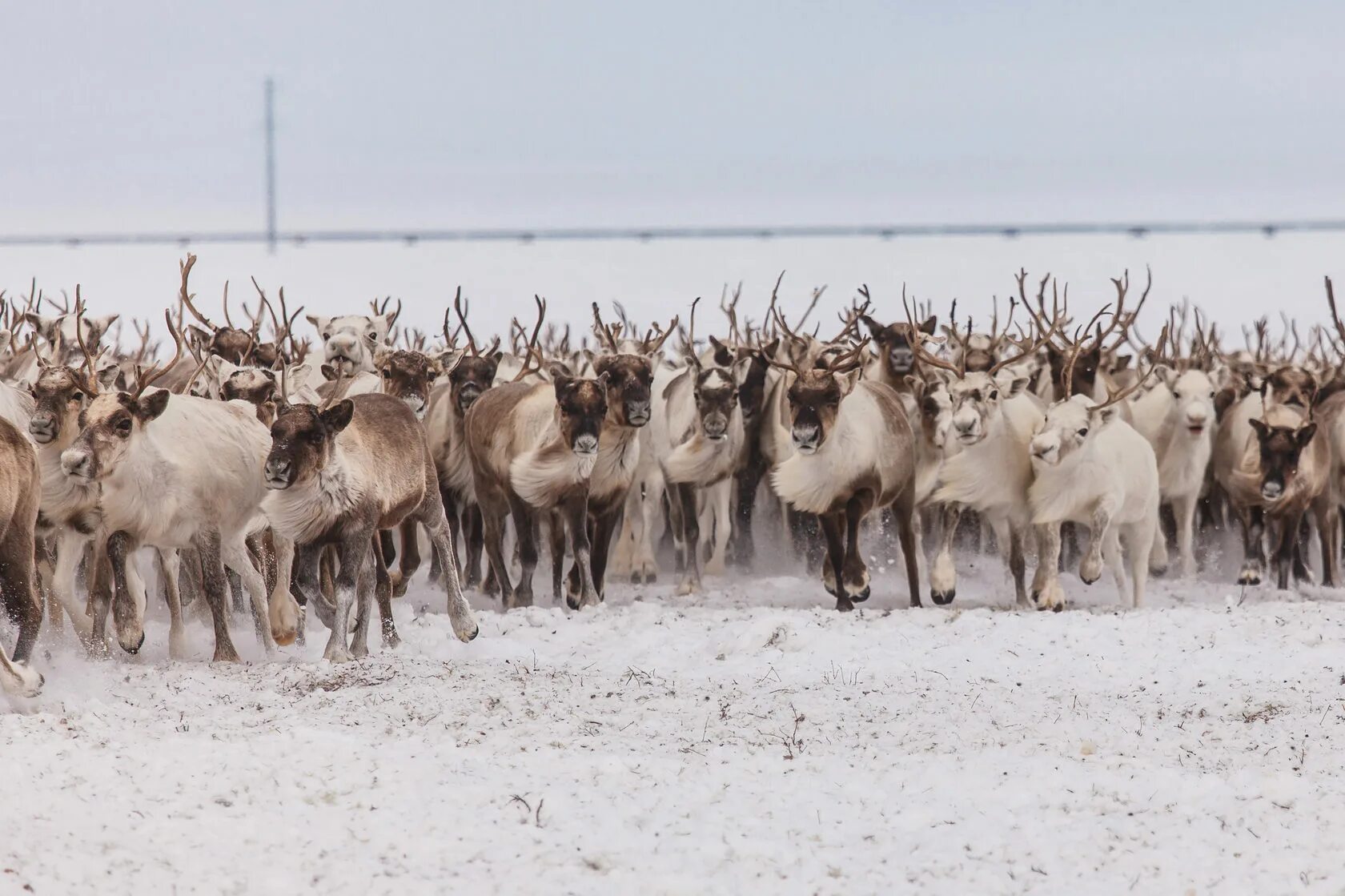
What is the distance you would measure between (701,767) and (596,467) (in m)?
5.43

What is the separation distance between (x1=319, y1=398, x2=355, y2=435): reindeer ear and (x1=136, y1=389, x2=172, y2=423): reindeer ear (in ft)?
2.92

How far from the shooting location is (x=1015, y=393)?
41.7 ft

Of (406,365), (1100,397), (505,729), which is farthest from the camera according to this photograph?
(1100,397)

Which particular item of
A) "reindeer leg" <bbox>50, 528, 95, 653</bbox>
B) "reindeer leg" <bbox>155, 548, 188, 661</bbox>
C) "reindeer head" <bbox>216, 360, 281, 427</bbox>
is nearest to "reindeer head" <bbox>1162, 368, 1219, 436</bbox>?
"reindeer head" <bbox>216, 360, 281, 427</bbox>

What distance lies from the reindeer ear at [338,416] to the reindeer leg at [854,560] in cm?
432

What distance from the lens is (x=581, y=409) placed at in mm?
11320

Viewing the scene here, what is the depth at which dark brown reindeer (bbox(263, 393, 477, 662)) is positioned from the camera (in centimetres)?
863

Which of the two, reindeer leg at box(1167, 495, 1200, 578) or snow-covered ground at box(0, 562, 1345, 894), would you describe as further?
reindeer leg at box(1167, 495, 1200, 578)

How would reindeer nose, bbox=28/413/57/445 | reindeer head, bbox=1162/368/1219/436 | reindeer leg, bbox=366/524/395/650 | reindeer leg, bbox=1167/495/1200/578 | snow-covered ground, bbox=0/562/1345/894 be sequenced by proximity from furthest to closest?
reindeer leg, bbox=1167/495/1200/578 → reindeer head, bbox=1162/368/1219/436 → reindeer leg, bbox=366/524/395/650 → reindeer nose, bbox=28/413/57/445 → snow-covered ground, bbox=0/562/1345/894

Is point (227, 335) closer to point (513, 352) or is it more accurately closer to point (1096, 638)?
point (513, 352)

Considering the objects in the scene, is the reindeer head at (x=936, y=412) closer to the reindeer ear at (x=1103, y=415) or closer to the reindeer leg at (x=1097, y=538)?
the reindeer ear at (x=1103, y=415)

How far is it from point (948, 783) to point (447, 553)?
4.31m

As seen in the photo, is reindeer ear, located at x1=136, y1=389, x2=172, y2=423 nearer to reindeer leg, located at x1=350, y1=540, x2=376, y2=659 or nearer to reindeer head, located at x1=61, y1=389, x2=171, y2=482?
reindeer head, located at x1=61, y1=389, x2=171, y2=482

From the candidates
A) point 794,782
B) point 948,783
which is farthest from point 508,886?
point 948,783
